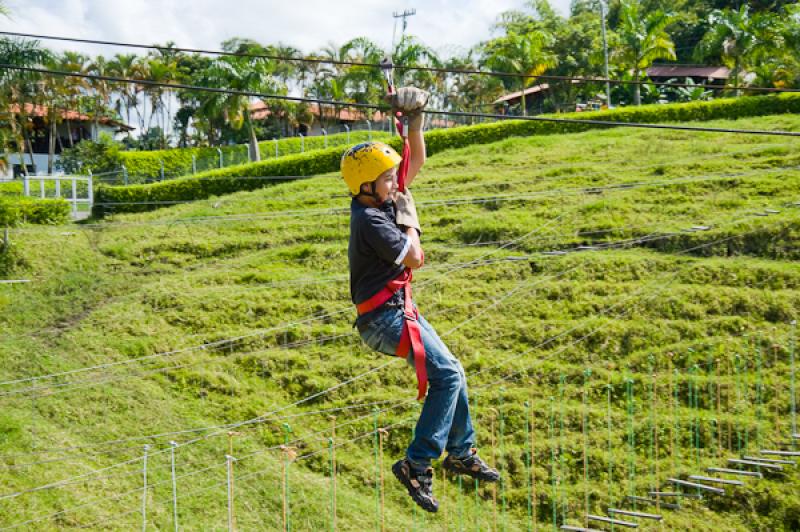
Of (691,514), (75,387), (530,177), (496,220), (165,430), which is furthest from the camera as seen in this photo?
(530,177)

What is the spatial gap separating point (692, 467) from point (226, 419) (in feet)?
20.2

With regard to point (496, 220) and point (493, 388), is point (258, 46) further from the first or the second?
point (493, 388)

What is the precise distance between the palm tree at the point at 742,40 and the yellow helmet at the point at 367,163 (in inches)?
1101

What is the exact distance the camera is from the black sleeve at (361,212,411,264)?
380cm

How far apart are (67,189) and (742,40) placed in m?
22.6

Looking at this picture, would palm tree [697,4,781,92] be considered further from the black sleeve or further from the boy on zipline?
the black sleeve

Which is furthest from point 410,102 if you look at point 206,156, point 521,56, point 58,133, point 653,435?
point 58,133

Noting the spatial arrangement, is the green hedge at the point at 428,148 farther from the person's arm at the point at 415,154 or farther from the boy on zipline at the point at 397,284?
the boy on zipline at the point at 397,284

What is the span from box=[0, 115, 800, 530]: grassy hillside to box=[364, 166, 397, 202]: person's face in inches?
123

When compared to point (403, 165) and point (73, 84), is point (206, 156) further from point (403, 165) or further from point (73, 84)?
point (403, 165)

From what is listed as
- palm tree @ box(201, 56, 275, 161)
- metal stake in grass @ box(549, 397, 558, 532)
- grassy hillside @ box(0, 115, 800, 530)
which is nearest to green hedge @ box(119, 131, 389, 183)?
palm tree @ box(201, 56, 275, 161)

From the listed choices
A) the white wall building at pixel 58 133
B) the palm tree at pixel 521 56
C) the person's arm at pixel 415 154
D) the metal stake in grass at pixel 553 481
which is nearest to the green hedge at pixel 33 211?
the metal stake in grass at pixel 553 481

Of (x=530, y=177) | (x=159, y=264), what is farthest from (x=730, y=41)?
(x=159, y=264)

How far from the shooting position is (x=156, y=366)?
13.0 metres
